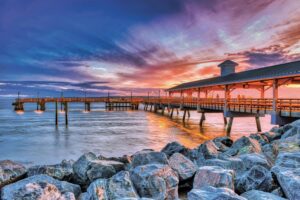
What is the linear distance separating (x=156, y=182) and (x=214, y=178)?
1.15m

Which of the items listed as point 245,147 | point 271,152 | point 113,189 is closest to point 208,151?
point 245,147

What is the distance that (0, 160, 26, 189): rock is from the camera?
5449 millimetres

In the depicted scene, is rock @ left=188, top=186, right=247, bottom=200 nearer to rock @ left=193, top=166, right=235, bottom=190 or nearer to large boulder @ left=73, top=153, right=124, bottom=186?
rock @ left=193, top=166, right=235, bottom=190

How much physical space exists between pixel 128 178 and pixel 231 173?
2.08 m

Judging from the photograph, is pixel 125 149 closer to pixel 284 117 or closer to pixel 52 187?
pixel 284 117

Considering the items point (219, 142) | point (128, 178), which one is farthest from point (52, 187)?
point (219, 142)

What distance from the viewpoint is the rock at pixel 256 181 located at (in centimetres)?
473

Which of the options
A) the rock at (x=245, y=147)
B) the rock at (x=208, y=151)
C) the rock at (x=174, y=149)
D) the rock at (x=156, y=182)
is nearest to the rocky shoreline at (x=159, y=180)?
the rock at (x=156, y=182)

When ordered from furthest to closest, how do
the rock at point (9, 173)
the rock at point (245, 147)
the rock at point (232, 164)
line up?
the rock at point (245, 147)
the rock at point (232, 164)
the rock at point (9, 173)

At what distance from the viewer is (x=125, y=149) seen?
1752 cm

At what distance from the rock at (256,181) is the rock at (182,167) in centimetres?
112

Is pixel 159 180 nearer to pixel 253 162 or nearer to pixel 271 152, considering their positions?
pixel 253 162

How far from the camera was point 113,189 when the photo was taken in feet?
→ 15.1

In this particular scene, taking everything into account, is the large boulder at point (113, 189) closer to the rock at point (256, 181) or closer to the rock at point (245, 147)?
the rock at point (256, 181)
